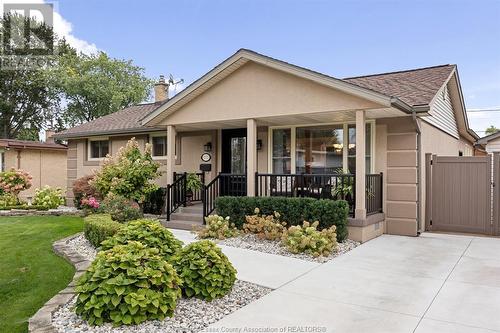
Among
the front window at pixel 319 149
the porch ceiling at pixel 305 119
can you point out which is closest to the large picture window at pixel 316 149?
the front window at pixel 319 149

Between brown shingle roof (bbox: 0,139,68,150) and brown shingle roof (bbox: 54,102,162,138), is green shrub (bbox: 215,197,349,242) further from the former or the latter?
brown shingle roof (bbox: 0,139,68,150)

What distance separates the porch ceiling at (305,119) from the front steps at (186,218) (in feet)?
7.92

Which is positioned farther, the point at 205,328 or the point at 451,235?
the point at 451,235

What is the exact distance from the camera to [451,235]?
28.7ft

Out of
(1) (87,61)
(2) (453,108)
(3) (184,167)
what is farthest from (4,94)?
(2) (453,108)

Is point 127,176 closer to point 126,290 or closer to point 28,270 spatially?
point 28,270

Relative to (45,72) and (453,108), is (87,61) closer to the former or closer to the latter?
(45,72)

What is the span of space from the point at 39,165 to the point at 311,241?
17.1 metres

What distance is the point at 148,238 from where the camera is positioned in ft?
14.3

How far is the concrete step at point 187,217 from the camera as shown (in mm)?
9750

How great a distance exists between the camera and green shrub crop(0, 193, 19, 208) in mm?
12481

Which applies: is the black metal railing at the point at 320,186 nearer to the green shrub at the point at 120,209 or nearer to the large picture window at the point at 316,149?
the large picture window at the point at 316,149

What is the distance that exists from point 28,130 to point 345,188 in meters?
32.9

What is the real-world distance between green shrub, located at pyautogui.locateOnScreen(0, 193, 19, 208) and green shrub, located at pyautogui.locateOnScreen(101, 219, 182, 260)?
33.9ft
